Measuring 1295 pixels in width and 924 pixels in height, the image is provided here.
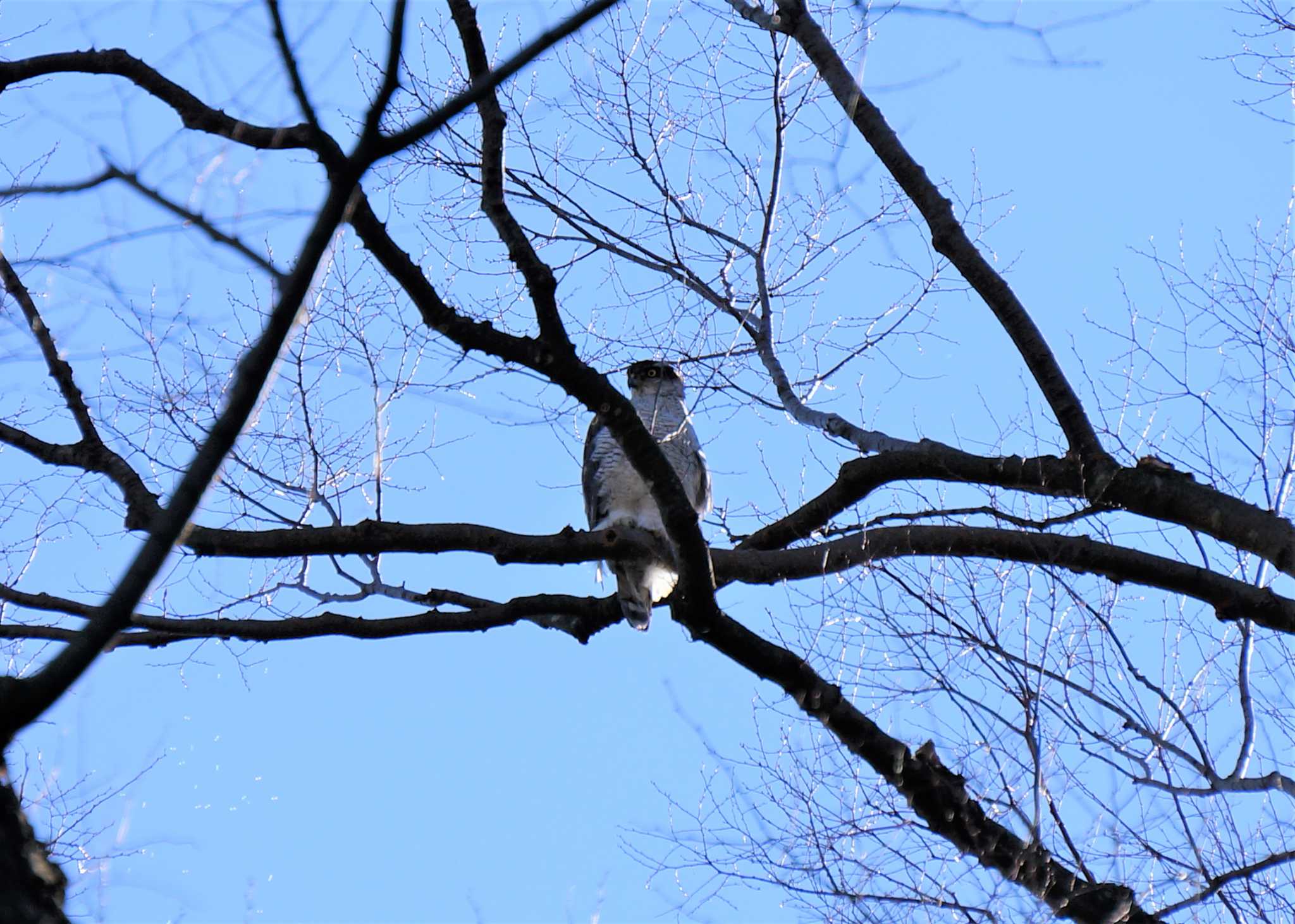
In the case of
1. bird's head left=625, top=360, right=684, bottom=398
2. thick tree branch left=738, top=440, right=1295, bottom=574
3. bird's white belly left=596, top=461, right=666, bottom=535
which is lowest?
thick tree branch left=738, top=440, right=1295, bottom=574

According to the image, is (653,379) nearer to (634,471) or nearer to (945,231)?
(634,471)

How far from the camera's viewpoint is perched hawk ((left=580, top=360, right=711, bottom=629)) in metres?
6.92

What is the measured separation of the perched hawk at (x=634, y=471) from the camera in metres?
6.92

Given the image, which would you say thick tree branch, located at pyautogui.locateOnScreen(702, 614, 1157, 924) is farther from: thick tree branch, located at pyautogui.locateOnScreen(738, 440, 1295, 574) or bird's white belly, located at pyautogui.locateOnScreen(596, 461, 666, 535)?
bird's white belly, located at pyautogui.locateOnScreen(596, 461, 666, 535)

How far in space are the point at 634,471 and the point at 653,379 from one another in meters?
0.83

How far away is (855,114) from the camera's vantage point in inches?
209

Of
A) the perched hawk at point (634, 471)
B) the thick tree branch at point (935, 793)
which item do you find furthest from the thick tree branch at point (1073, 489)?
the perched hawk at point (634, 471)

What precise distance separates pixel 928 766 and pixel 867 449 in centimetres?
136

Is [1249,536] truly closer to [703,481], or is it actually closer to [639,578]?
[639,578]

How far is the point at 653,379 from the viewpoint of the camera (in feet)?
24.2

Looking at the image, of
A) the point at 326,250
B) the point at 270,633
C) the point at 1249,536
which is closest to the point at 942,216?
the point at 1249,536

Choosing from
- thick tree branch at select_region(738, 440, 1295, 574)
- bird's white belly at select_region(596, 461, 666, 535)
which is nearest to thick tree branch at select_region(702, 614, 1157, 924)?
thick tree branch at select_region(738, 440, 1295, 574)

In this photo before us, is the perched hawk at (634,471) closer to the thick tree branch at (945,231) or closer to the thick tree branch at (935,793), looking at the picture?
the thick tree branch at (945,231)

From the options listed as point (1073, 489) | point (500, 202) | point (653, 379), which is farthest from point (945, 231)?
point (653, 379)
